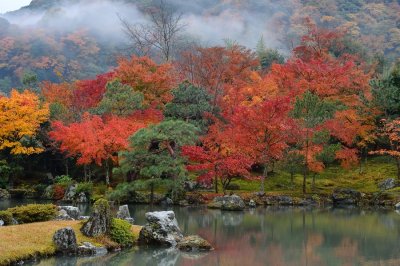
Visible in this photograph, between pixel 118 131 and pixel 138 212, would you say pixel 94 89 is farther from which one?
pixel 138 212

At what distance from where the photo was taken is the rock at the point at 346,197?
32438 mm

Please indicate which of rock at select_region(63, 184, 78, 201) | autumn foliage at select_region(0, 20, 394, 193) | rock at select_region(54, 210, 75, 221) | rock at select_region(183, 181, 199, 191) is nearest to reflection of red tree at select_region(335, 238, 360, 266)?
rock at select_region(54, 210, 75, 221)

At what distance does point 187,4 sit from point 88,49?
32408 mm

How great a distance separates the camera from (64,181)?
34.3m

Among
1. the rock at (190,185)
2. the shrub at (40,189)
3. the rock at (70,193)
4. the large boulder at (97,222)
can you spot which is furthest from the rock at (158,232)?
the shrub at (40,189)

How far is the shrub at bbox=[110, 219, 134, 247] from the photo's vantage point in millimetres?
16906

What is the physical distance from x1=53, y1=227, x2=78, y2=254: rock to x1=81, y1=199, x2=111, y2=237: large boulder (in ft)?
4.05

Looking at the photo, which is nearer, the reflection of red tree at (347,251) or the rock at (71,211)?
the reflection of red tree at (347,251)

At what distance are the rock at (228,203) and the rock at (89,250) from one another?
1382 cm

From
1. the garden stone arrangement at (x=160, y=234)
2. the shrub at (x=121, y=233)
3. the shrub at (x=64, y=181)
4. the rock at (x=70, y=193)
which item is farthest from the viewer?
the shrub at (x=64, y=181)

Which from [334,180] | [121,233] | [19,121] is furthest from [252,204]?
[19,121]

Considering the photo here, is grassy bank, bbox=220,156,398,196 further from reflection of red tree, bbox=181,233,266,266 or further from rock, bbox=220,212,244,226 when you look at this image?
reflection of red tree, bbox=181,233,266,266

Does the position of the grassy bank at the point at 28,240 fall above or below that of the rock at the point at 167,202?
above

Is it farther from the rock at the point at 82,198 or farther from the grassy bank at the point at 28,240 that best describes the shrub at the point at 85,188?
the grassy bank at the point at 28,240
